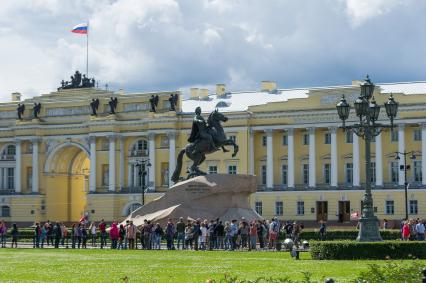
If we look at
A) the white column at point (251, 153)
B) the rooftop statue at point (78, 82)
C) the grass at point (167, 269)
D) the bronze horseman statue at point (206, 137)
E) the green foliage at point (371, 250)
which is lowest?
the grass at point (167, 269)

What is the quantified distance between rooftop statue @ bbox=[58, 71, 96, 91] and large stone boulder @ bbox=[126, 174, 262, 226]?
54939mm

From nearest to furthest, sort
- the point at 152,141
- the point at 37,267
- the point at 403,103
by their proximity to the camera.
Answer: the point at 37,267
the point at 403,103
the point at 152,141

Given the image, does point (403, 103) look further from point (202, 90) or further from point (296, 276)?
point (296, 276)

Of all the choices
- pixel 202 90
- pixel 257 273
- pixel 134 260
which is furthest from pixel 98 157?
pixel 257 273

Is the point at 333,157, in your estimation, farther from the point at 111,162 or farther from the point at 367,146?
→ the point at 367,146

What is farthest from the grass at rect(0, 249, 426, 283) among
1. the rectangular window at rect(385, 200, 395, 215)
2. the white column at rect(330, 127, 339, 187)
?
the white column at rect(330, 127, 339, 187)

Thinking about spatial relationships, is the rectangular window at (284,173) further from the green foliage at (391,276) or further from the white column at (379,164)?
the green foliage at (391,276)

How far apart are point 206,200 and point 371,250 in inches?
631

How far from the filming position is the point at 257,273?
24.3 m

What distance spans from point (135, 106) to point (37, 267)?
65.8 metres

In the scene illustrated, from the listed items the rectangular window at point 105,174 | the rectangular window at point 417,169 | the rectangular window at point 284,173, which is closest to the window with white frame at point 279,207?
the rectangular window at point 284,173

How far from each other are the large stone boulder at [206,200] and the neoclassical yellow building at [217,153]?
124ft

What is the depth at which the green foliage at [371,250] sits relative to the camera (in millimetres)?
29266

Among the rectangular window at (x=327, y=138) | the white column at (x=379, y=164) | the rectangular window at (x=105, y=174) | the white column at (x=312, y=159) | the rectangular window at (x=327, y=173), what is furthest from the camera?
the rectangular window at (x=105, y=174)
